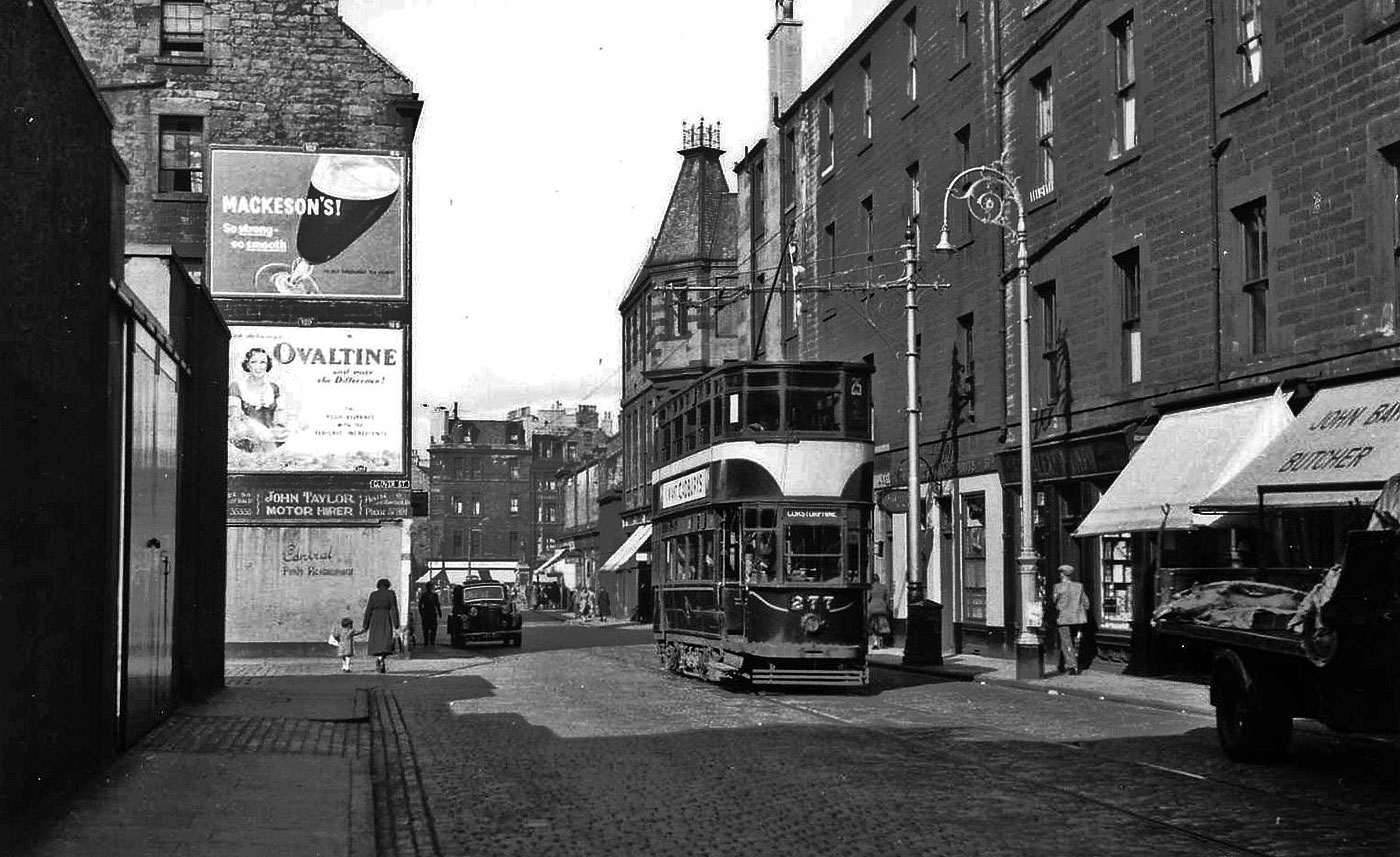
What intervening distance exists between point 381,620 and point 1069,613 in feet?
40.1

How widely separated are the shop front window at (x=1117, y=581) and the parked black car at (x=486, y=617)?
2101 centimetres

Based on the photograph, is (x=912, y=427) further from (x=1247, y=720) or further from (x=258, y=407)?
(x=1247, y=720)

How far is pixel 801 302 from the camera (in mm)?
46750

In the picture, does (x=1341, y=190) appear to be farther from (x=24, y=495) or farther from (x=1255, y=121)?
(x=24, y=495)

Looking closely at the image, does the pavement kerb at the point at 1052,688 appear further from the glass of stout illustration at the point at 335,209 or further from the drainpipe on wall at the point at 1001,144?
the glass of stout illustration at the point at 335,209

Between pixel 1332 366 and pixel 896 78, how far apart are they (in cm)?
1974

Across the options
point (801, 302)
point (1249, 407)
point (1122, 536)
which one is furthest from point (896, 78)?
point (1249, 407)

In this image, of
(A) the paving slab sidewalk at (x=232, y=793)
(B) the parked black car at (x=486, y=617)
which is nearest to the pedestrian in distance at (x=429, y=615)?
(B) the parked black car at (x=486, y=617)

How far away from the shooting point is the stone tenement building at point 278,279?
36.8m

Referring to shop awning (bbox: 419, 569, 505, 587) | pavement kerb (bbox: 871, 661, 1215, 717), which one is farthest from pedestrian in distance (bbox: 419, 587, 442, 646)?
shop awning (bbox: 419, 569, 505, 587)

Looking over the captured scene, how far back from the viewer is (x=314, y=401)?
121 feet

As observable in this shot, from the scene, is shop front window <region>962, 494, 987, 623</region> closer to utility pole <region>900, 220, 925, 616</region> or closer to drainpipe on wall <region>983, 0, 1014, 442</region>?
drainpipe on wall <region>983, 0, 1014, 442</region>

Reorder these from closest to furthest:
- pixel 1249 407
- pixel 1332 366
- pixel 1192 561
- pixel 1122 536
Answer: pixel 1332 366 → pixel 1249 407 → pixel 1192 561 → pixel 1122 536

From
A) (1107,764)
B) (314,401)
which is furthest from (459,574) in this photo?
(1107,764)
